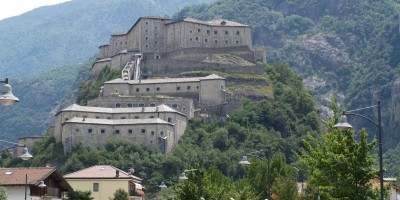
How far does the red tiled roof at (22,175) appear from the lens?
253 feet

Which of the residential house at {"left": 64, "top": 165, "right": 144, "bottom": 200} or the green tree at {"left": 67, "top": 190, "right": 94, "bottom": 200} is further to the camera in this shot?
the residential house at {"left": 64, "top": 165, "right": 144, "bottom": 200}

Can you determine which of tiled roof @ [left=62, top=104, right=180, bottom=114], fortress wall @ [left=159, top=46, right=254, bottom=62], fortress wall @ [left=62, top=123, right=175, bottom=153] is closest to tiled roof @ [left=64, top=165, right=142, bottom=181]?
fortress wall @ [left=62, top=123, right=175, bottom=153]

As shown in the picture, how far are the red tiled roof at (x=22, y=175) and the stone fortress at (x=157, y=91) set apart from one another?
276ft

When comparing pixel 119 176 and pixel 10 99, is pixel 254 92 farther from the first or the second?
pixel 10 99

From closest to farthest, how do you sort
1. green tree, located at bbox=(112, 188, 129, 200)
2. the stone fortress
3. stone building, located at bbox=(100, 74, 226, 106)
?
green tree, located at bbox=(112, 188, 129, 200)
the stone fortress
stone building, located at bbox=(100, 74, 226, 106)

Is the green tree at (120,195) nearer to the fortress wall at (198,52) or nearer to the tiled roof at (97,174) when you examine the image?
the tiled roof at (97,174)

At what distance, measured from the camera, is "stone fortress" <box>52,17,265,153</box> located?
543 feet

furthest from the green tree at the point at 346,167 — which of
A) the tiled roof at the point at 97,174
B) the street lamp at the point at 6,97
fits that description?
the tiled roof at the point at 97,174

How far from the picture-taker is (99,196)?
10275cm

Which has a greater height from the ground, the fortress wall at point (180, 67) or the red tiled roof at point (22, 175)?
the fortress wall at point (180, 67)

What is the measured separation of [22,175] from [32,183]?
1767mm

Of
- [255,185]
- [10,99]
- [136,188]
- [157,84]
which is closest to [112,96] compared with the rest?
[157,84]

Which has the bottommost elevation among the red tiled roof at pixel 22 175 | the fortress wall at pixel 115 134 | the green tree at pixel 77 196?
the green tree at pixel 77 196

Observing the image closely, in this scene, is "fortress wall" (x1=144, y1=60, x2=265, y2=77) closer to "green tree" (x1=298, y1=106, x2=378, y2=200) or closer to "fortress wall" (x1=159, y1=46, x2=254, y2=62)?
"fortress wall" (x1=159, y1=46, x2=254, y2=62)
